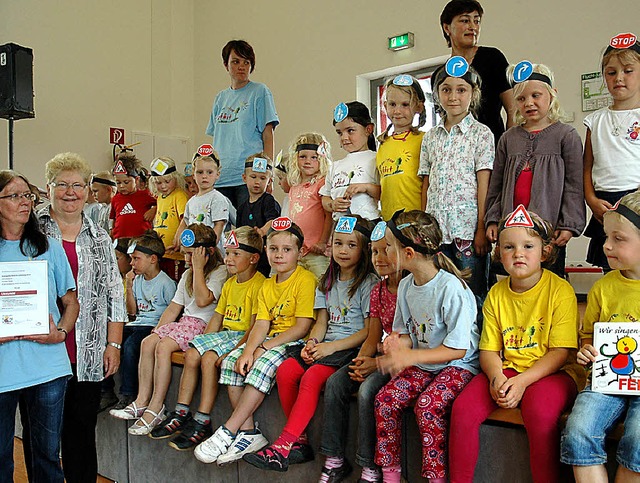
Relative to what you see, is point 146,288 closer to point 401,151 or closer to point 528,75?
point 401,151

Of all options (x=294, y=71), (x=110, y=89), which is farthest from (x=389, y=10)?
(x=110, y=89)

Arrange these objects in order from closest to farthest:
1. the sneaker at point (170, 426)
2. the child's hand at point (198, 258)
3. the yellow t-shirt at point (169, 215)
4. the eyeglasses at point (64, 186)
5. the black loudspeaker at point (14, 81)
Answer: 1. the eyeglasses at point (64, 186)
2. the sneaker at point (170, 426)
3. the child's hand at point (198, 258)
4. the yellow t-shirt at point (169, 215)
5. the black loudspeaker at point (14, 81)

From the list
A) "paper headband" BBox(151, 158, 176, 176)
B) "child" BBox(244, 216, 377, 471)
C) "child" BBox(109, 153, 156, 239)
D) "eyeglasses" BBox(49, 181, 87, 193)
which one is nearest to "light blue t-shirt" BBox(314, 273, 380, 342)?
"child" BBox(244, 216, 377, 471)

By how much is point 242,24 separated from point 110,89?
1.77 meters

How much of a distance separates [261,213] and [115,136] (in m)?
4.39

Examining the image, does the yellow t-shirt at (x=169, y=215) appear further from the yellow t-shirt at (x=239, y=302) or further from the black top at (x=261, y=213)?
the yellow t-shirt at (x=239, y=302)

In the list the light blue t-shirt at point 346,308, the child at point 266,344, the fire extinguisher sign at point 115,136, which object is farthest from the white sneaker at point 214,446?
the fire extinguisher sign at point 115,136

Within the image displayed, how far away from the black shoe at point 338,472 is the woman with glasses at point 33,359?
38.1 inches

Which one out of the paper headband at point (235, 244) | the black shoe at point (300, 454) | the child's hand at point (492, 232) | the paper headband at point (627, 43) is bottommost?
the black shoe at point (300, 454)

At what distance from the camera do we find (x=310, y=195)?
339 centimetres

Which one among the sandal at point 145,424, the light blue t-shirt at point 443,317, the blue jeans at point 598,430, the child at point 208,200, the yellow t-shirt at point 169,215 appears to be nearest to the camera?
the blue jeans at point 598,430

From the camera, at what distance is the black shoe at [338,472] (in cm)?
234

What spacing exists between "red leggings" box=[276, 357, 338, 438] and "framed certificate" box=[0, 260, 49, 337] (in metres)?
0.95

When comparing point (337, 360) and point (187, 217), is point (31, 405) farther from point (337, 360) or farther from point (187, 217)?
point (187, 217)
